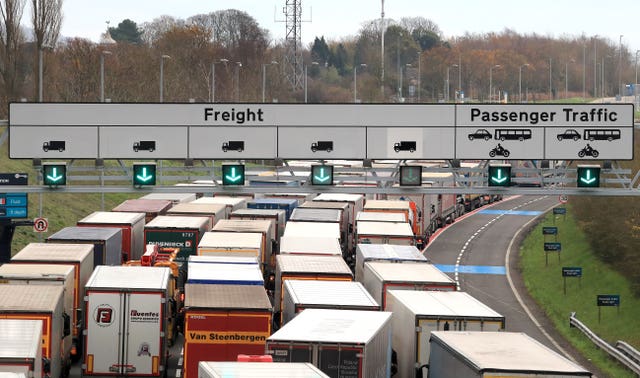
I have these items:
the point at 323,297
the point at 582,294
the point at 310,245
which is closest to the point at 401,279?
the point at 323,297

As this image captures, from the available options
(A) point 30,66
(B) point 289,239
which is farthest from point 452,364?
(A) point 30,66

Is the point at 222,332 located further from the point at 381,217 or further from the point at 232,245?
the point at 381,217

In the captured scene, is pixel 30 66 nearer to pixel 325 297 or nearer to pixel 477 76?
pixel 325 297

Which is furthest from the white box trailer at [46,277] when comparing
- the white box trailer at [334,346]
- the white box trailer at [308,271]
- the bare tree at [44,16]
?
the bare tree at [44,16]

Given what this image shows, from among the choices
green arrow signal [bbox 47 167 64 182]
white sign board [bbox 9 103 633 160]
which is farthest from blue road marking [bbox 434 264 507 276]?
green arrow signal [bbox 47 167 64 182]

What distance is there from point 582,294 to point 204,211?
16116 millimetres

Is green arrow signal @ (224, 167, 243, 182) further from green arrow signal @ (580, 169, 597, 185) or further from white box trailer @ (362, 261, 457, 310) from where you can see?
green arrow signal @ (580, 169, 597, 185)

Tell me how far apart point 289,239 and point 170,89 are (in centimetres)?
5034

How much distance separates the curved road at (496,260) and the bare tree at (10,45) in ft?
71.7

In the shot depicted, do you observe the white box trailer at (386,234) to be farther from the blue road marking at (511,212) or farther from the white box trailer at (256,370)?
the blue road marking at (511,212)

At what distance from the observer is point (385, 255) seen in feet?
106

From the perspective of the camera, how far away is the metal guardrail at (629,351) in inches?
1325

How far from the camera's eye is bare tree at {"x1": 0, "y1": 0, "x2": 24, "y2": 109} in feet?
204

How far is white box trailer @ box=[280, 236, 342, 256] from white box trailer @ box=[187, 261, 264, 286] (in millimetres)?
3745
